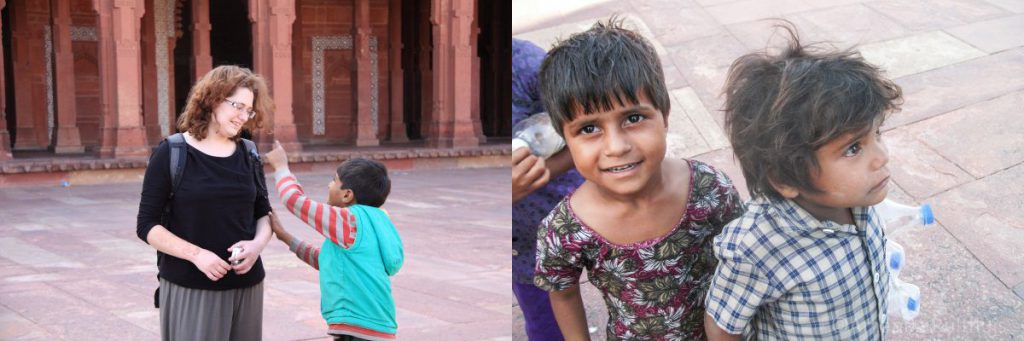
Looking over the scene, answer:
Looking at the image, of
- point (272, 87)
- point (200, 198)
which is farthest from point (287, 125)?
point (200, 198)

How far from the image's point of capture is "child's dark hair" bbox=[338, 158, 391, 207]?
113 inches

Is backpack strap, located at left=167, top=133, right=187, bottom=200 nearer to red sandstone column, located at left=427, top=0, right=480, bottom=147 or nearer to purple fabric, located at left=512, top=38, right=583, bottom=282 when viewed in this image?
purple fabric, located at left=512, top=38, right=583, bottom=282

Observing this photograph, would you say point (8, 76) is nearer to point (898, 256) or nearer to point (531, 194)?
point (531, 194)

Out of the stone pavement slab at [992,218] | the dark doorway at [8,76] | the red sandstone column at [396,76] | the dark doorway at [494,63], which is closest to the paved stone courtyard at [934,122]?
the stone pavement slab at [992,218]

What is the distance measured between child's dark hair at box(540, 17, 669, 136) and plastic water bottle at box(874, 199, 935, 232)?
45cm

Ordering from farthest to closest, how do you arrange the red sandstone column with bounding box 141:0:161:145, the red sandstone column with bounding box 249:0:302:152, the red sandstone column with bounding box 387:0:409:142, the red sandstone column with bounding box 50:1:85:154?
the red sandstone column with bounding box 387:0:409:142 → the red sandstone column with bounding box 141:0:161:145 → the red sandstone column with bounding box 50:1:85:154 → the red sandstone column with bounding box 249:0:302:152

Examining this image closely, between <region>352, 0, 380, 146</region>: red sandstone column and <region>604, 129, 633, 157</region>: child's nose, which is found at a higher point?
<region>604, 129, 633, 157</region>: child's nose

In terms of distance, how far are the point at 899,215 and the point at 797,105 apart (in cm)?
42

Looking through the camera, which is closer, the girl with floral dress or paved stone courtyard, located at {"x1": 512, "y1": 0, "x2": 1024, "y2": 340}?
the girl with floral dress

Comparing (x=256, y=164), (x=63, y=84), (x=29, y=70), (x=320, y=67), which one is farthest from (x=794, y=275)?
(x=320, y=67)

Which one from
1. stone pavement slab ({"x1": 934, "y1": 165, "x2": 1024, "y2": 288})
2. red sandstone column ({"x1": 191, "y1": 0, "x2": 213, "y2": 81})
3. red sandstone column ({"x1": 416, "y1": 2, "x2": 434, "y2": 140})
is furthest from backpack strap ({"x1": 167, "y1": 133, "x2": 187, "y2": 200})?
red sandstone column ({"x1": 416, "y1": 2, "x2": 434, "y2": 140})

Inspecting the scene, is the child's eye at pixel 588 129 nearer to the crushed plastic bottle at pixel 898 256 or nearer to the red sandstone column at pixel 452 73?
the crushed plastic bottle at pixel 898 256

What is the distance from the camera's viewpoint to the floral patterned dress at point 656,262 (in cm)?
172

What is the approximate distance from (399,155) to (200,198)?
553 inches
